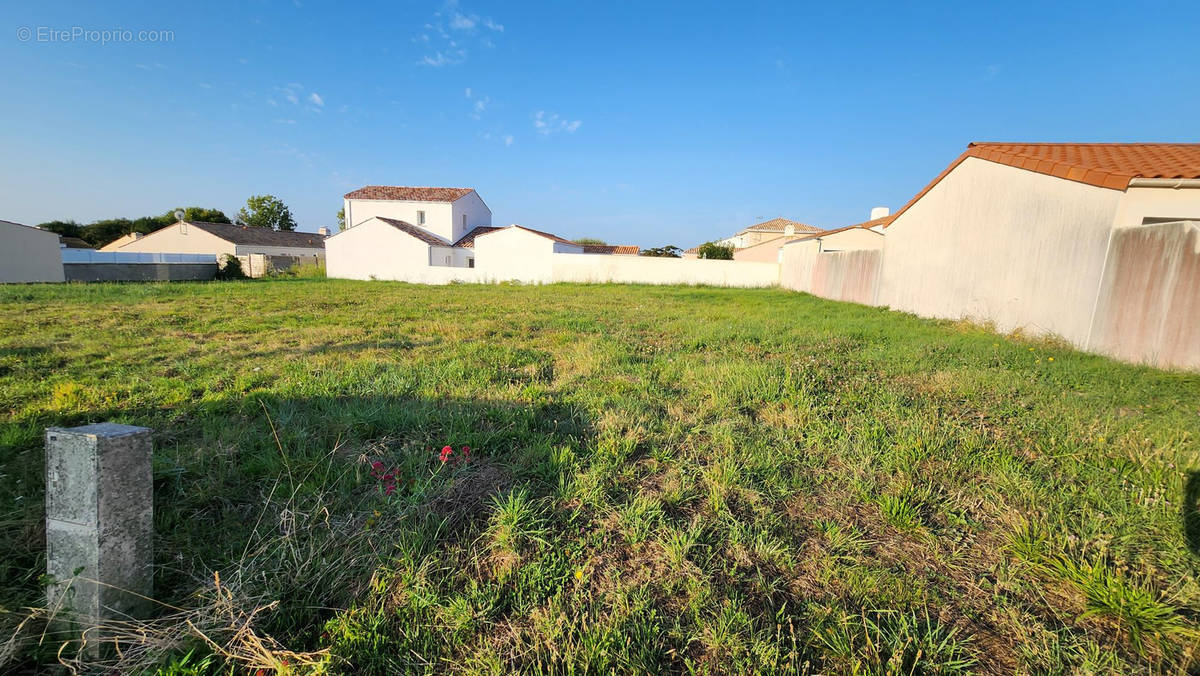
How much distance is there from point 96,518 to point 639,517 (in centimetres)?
204

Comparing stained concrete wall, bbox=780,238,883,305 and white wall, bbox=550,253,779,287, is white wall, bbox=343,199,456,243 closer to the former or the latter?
white wall, bbox=550,253,779,287

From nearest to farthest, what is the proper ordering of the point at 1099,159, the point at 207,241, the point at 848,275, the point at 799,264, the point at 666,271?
the point at 1099,159 → the point at 848,275 → the point at 799,264 → the point at 666,271 → the point at 207,241

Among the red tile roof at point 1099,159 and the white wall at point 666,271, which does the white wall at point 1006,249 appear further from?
the white wall at point 666,271

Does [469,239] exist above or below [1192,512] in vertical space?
above

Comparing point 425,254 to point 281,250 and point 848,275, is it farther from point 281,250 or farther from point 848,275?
point 848,275

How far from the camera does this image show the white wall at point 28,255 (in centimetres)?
1969

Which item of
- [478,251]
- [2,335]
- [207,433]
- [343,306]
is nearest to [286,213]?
[478,251]

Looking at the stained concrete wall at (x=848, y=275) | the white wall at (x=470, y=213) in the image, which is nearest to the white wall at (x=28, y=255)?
the white wall at (x=470, y=213)

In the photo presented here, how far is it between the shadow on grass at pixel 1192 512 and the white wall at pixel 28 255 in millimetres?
33322

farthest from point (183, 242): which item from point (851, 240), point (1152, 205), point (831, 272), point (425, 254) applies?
point (1152, 205)

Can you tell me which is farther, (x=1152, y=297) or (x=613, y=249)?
(x=613, y=249)

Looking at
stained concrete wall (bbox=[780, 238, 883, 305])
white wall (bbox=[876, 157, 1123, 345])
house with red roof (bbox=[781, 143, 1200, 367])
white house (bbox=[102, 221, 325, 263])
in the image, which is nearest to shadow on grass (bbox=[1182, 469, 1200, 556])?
house with red roof (bbox=[781, 143, 1200, 367])

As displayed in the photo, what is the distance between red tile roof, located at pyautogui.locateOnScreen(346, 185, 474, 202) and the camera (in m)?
34.0

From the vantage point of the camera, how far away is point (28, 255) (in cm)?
2017
